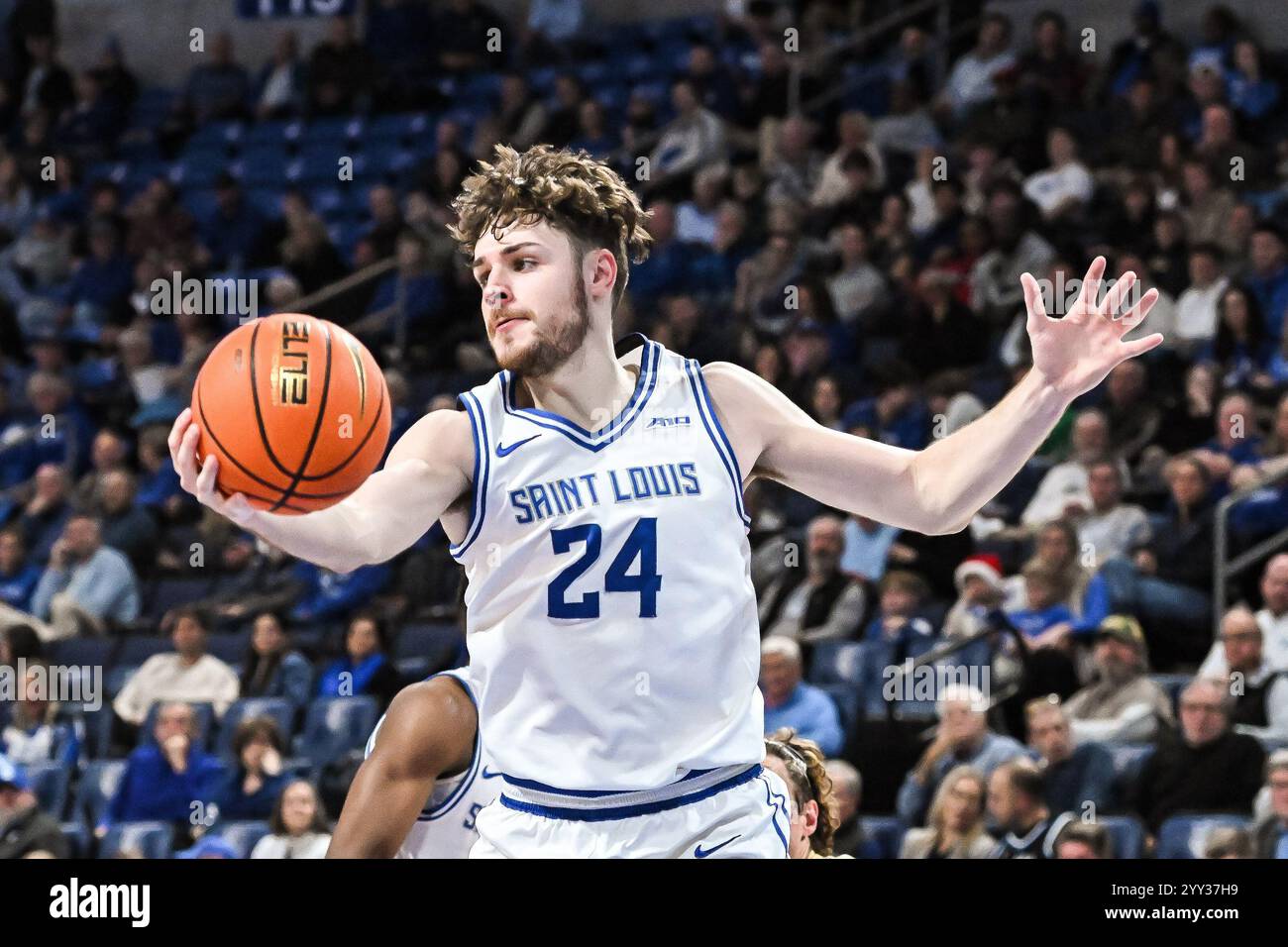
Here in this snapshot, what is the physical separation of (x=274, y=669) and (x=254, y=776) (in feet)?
2.60

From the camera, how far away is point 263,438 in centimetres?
346

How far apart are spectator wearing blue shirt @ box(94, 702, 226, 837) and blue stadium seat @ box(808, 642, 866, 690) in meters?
2.58

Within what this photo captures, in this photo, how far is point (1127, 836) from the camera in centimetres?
653

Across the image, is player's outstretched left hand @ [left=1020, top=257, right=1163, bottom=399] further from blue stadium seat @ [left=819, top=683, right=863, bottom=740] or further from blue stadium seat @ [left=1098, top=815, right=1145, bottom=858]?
blue stadium seat @ [left=819, top=683, right=863, bottom=740]

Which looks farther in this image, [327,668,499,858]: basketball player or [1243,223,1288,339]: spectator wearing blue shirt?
[1243,223,1288,339]: spectator wearing blue shirt

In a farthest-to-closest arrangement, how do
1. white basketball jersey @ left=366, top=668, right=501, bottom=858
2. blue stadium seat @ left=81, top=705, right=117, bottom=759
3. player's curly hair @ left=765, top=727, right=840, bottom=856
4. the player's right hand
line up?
blue stadium seat @ left=81, top=705, right=117, bottom=759 → player's curly hair @ left=765, top=727, right=840, bottom=856 → white basketball jersey @ left=366, top=668, right=501, bottom=858 → the player's right hand

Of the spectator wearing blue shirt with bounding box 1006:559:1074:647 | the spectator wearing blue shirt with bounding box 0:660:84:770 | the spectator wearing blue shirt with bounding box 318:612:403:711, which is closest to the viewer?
the spectator wearing blue shirt with bounding box 1006:559:1074:647

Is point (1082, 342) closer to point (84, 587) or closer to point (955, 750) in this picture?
point (955, 750)

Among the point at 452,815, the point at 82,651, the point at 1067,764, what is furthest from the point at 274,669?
the point at 452,815

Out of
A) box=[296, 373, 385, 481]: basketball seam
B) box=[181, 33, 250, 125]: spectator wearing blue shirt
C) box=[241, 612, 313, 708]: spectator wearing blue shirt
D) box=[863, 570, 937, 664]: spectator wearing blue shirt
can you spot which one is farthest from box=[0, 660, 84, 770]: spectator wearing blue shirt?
box=[181, 33, 250, 125]: spectator wearing blue shirt

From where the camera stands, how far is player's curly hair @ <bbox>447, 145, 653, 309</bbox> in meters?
3.70
